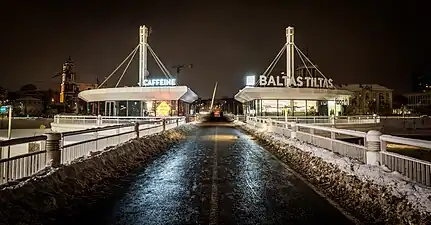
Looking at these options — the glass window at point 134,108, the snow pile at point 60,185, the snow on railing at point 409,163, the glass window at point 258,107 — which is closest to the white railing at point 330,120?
the glass window at point 258,107

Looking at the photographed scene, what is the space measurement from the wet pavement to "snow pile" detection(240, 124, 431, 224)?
46cm

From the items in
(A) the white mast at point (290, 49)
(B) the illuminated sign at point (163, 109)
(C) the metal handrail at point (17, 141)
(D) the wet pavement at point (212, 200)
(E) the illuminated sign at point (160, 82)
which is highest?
(A) the white mast at point (290, 49)

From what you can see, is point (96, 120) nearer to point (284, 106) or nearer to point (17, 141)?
point (17, 141)

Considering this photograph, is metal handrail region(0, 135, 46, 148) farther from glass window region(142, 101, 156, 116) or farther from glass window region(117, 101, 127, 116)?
glass window region(117, 101, 127, 116)

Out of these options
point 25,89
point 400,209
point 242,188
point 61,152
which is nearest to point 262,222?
point 400,209

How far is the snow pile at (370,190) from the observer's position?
5598 millimetres

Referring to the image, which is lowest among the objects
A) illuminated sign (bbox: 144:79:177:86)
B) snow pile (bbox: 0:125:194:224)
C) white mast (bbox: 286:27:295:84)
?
snow pile (bbox: 0:125:194:224)

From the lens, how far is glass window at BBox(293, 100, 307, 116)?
→ 57406mm

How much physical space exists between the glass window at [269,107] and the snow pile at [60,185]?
150ft

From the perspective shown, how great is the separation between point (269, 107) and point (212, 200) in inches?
2000

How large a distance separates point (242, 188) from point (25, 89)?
174 m

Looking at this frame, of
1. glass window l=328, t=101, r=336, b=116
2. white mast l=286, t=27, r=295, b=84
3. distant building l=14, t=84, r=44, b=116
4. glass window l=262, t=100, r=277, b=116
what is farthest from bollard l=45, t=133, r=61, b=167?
distant building l=14, t=84, r=44, b=116

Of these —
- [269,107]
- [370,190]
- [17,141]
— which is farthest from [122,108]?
[370,190]

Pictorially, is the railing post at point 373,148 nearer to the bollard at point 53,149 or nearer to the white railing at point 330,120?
the bollard at point 53,149
